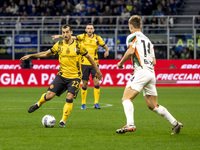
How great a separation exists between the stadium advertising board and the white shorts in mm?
16206

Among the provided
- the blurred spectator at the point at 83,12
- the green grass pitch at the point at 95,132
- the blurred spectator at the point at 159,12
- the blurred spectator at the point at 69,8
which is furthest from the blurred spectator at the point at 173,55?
the green grass pitch at the point at 95,132

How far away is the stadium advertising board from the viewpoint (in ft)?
83.6

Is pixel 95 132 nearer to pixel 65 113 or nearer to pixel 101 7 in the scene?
pixel 65 113

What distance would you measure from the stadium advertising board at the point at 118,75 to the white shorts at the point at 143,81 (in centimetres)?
1621

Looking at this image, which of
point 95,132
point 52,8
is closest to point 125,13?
point 52,8

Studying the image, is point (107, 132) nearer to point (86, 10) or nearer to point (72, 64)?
point (72, 64)

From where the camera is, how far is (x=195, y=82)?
26.0 m

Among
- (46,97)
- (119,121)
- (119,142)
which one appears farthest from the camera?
(119,121)

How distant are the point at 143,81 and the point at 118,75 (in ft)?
55.8

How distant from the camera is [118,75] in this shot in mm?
25797

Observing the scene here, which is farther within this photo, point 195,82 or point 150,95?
point 195,82

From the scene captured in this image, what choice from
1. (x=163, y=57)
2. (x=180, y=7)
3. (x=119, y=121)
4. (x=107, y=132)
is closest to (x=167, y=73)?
(x=163, y=57)

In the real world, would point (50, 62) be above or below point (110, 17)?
below

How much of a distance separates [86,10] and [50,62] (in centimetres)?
A: 570
